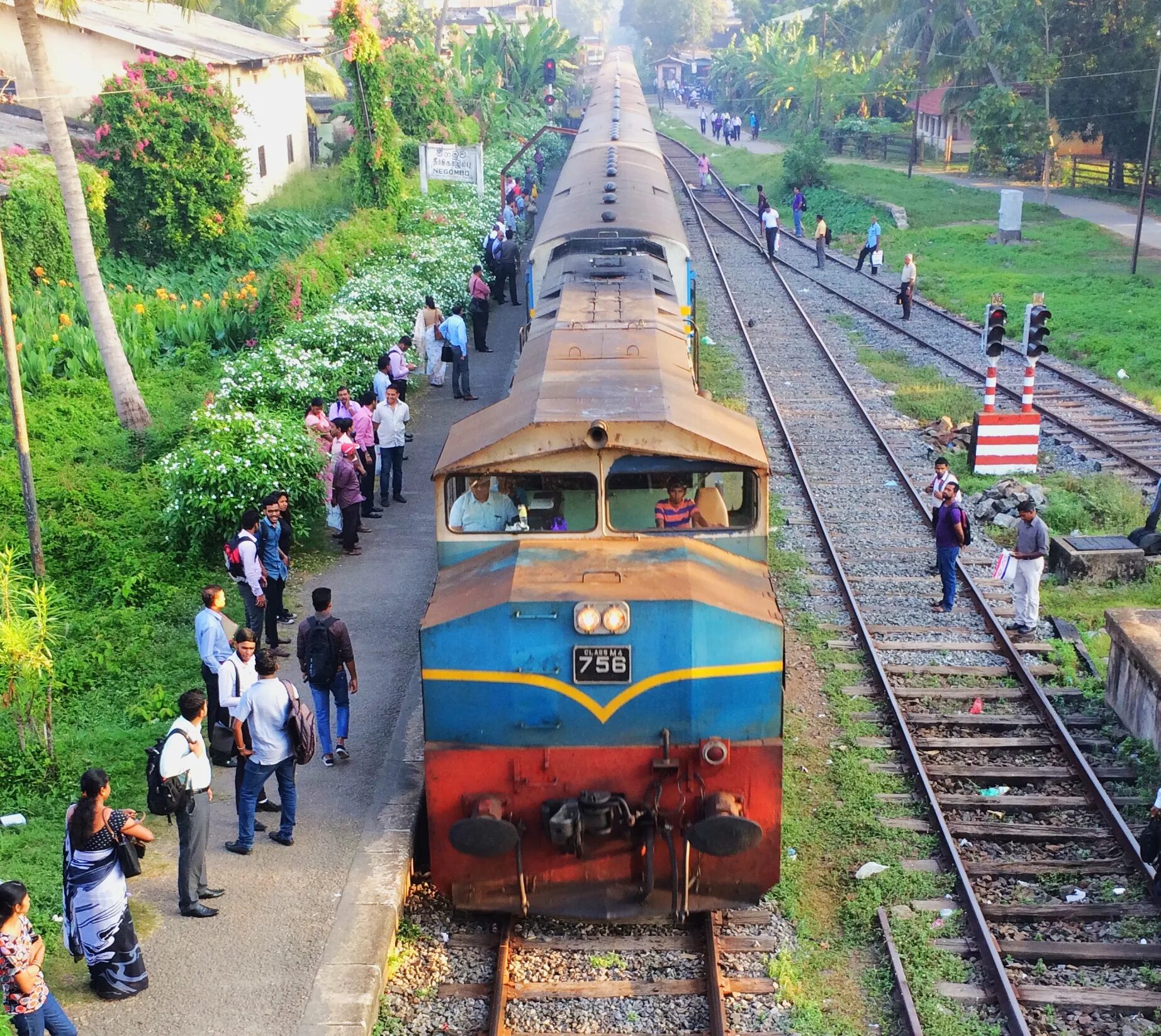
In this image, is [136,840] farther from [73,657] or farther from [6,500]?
[6,500]

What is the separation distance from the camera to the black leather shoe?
7.61 meters

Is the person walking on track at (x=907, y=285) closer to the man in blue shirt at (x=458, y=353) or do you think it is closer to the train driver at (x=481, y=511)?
the man in blue shirt at (x=458, y=353)

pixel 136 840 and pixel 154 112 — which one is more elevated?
pixel 154 112

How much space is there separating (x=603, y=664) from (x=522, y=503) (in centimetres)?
127

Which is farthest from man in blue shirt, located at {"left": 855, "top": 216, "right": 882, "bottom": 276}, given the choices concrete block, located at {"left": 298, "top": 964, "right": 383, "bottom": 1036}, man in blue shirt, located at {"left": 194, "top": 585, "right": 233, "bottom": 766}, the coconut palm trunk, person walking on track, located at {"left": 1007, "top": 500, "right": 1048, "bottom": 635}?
concrete block, located at {"left": 298, "top": 964, "right": 383, "bottom": 1036}

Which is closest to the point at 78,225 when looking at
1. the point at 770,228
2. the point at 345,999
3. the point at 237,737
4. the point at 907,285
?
the point at 237,737

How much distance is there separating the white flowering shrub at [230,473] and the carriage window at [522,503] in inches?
204

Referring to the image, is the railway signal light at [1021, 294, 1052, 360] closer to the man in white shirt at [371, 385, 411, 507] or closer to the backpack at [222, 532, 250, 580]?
the man in white shirt at [371, 385, 411, 507]

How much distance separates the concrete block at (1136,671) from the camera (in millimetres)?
9602

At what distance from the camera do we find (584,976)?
7.39 metres

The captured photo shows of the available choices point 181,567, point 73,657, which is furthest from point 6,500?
point 73,657

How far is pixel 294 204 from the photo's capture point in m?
31.7

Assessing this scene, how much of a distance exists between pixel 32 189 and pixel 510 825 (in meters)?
17.8

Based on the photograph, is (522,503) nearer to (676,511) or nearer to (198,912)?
(676,511)
